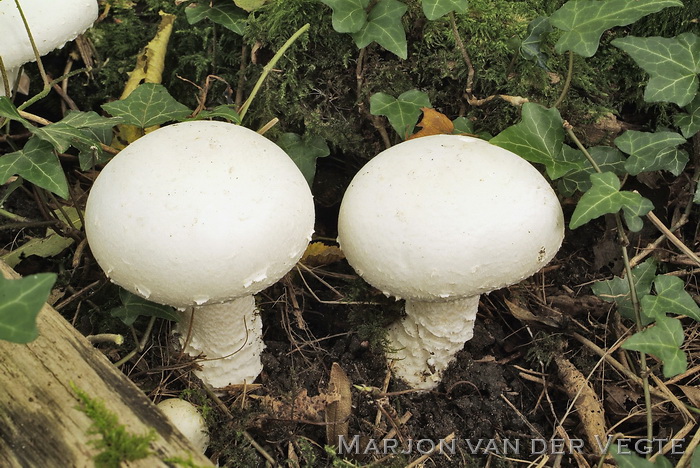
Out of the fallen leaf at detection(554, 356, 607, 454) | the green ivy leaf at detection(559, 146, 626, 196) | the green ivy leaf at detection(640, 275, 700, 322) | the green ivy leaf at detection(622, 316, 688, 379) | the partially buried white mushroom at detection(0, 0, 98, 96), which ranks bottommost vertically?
the fallen leaf at detection(554, 356, 607, 454)

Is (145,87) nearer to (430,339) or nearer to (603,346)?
(430,339)

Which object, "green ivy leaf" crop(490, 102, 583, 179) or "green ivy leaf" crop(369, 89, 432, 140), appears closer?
"green ivy leaf" crop(490, 102, 583, 179)

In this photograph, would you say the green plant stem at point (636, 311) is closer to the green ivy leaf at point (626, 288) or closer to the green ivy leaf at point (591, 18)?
the green ivy leaf at point (626, 288)

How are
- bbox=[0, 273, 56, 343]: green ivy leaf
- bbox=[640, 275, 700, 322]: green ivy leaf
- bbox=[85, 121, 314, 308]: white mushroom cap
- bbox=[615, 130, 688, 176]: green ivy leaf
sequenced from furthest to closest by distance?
1. bbox=[615, 130, 688, 176]: green ivy leaf
2. bbox=[640, 275, 700, 322]: green ivy leaf
3. bbox=[85, 121, 314, 308]: white mushroom cap
4. bbox=[0, 273, 56, 343]: green ivy leaf

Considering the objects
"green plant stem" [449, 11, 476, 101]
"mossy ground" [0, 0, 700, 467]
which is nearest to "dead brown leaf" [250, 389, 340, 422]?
"mossy ground" [0, 0, 700, 467]

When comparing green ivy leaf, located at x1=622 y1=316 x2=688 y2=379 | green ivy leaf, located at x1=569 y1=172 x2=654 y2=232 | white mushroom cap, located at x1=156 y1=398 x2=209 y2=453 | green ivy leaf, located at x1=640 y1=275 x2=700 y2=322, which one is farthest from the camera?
white mushroom cap, located at x1=156 y1=398 x2=209 y2=453

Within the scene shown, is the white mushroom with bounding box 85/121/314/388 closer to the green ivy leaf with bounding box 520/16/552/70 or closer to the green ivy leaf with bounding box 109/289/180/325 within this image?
the green ivy leaf with bounding box 109/289/180/325
